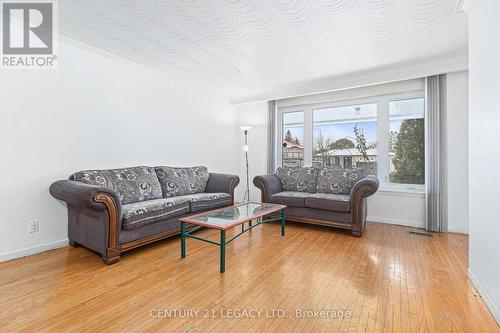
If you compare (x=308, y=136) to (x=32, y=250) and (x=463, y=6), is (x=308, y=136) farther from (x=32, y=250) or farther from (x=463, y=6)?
(x=32, y=250)

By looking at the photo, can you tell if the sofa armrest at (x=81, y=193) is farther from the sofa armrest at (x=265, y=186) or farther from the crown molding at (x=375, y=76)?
→ the crown molding at (x=375, y=76)

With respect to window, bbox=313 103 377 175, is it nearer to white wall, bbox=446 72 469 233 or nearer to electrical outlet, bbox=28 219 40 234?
white wall, bbox=446 72 469 233

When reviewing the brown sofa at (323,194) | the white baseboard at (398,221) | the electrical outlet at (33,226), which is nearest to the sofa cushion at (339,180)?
the brown sofa at (323,194)

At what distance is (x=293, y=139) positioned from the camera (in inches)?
195

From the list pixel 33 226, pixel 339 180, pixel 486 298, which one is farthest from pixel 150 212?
pixel 486 298

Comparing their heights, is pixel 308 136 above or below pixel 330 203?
above

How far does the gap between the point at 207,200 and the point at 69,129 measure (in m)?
1.84

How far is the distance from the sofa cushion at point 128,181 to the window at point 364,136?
268cm

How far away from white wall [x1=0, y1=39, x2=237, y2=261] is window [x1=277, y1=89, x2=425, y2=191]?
7.57 ft

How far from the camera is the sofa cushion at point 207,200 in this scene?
10.4 feet

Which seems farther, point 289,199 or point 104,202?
point 289,199

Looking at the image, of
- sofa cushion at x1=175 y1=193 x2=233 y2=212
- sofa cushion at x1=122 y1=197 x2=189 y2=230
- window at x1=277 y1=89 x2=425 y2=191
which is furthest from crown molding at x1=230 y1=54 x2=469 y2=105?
sofa cushion at x1=122 y1=197 x2=189 y2=230

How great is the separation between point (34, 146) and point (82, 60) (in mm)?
1154

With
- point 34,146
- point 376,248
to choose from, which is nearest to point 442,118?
point 376,248
